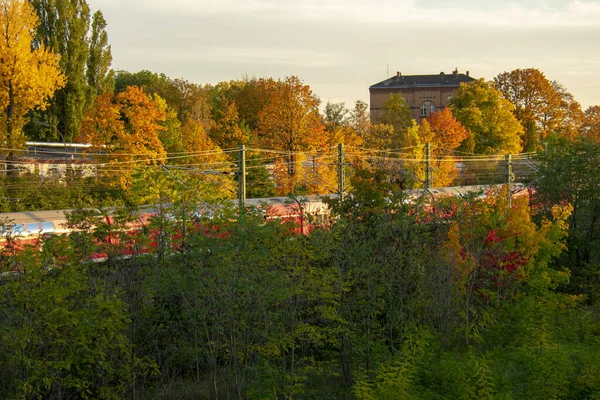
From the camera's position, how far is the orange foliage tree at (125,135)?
133 feet

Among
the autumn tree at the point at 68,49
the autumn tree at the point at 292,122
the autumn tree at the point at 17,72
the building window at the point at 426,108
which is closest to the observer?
the autumn tree at the point at 17,72

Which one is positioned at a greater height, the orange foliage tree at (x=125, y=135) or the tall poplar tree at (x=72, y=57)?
the tall poplar tree at (x=72, y=57)

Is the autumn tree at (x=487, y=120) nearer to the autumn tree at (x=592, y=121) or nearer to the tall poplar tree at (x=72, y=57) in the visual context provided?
the autumn tree at (x=592, y=121)

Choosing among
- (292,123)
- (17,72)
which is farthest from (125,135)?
(292,123)

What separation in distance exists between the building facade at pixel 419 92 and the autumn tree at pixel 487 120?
3946cm

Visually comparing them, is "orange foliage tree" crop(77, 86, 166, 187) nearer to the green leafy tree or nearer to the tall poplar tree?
the tall poplar tree

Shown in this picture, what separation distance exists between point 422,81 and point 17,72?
89228mm

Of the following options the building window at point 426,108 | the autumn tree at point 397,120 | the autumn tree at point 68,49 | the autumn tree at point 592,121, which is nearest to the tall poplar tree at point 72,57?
the autumn tree at point 68,49

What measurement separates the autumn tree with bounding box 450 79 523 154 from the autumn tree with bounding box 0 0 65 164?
4236 cm

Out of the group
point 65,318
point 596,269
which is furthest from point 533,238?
point 65,318

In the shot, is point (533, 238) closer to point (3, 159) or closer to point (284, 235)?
point (284, 235)

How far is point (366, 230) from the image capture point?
56.5ft

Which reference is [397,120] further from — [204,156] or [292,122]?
[204,156]

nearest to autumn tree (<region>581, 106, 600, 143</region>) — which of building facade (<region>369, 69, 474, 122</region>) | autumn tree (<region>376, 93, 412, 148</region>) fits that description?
autumn tree (<region>376, 93, 412, 148</region>)
